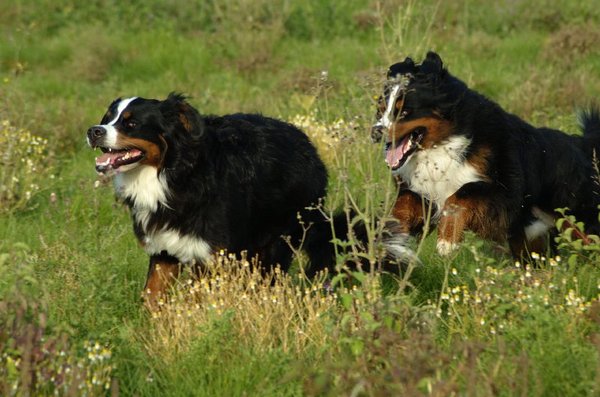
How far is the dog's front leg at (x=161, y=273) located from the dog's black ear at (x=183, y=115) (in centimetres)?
77

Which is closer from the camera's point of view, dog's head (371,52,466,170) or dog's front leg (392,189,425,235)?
dog's head (371,52,466,170)

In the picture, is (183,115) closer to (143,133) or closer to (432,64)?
(143,133)

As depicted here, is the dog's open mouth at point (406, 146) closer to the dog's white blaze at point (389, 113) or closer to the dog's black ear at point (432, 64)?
the dog's black ear at point (432, 64)

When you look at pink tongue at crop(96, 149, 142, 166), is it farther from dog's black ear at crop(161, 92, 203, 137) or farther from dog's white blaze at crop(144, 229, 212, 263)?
dog's white blaze at crop(144, 229, 212, 263)

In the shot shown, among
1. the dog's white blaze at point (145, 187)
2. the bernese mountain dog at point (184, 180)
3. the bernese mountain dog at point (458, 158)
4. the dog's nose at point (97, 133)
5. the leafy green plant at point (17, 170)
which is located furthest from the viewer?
the leafy green plant at point (17, 170)

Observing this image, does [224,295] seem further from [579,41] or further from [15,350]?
[579,41]

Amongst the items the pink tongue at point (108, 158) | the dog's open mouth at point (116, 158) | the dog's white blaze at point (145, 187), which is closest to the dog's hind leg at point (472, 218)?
the dog's white blaze at point (145, 187)

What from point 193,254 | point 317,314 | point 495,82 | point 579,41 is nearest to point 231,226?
point 193,254

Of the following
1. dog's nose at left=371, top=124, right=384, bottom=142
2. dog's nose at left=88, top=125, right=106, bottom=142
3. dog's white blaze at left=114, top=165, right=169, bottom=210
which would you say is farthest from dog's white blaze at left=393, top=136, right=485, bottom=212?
dog's nose at left=88, top=125, right=106, bottom=142

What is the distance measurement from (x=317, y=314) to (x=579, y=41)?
948 centimetres

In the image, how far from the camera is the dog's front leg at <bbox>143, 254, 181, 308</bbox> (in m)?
6.22

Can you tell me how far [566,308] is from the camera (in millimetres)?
5172

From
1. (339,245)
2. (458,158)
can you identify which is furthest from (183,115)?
(458,158)

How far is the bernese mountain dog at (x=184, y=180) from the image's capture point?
6117 mm
